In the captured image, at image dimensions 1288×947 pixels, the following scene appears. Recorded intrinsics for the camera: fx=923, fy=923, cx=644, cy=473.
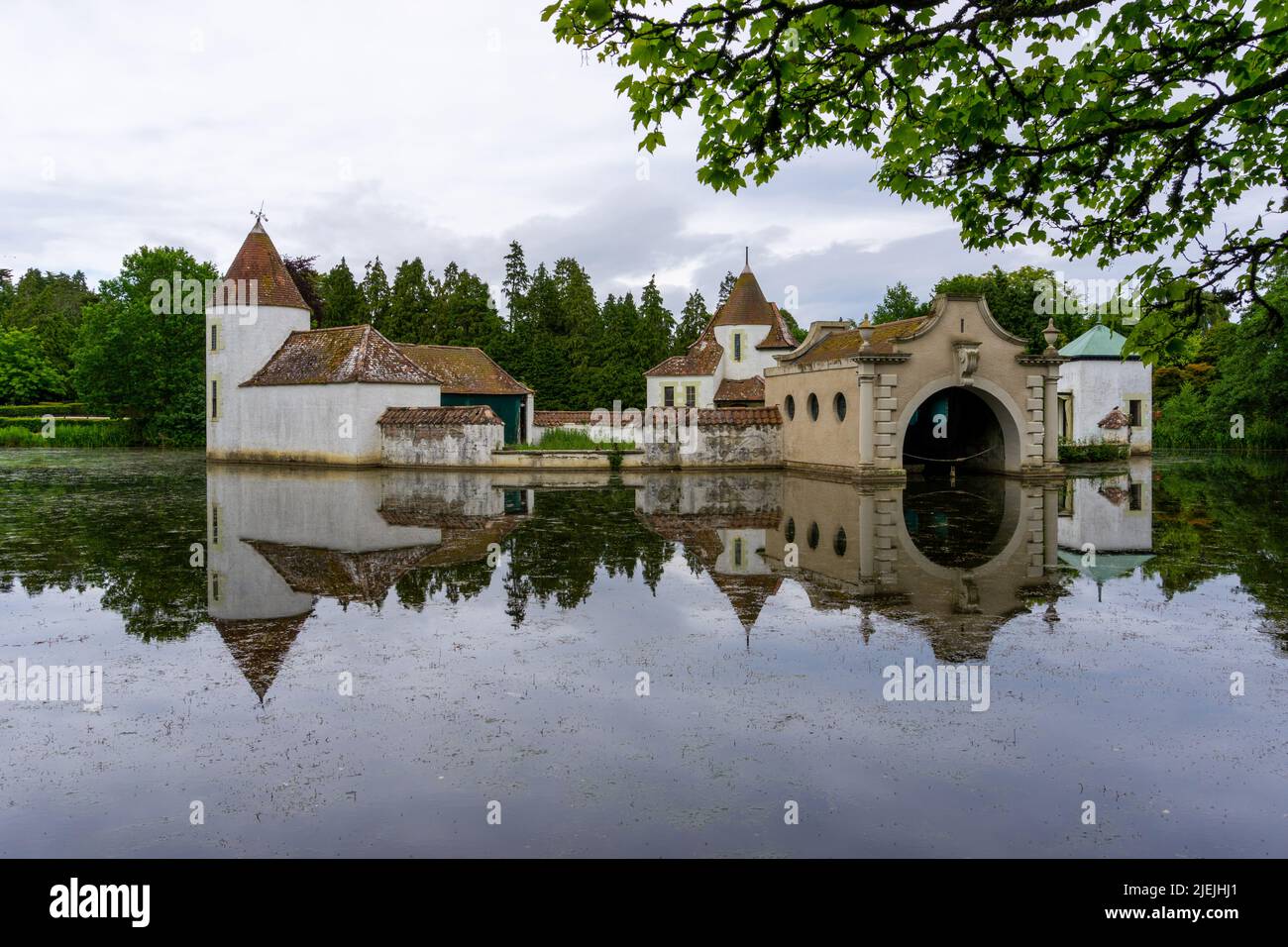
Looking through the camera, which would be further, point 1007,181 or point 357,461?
point 357,461

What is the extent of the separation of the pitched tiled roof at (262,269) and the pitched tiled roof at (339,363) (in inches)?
72.5

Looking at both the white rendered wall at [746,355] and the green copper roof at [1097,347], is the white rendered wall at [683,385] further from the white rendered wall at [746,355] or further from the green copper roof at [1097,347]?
the green copper roof at [1097,347]

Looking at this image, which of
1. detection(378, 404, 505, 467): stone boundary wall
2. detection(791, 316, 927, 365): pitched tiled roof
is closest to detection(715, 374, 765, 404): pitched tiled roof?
detection(791, 316, 927, 365): pitched tiled roof

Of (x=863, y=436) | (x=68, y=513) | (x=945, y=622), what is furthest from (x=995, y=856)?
(x=863, y=436)

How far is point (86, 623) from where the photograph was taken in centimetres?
974

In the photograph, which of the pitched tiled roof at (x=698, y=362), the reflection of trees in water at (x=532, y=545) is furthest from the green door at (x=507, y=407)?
the reflection of trees in water at (x=532, y=545)

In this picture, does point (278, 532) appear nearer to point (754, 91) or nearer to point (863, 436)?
point (754, 91)

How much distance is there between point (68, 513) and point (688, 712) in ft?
59.8

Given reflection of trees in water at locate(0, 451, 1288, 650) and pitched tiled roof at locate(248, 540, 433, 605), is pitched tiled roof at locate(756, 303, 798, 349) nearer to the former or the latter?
reflection of trees in water at locate(0, 451, 1288, 650)

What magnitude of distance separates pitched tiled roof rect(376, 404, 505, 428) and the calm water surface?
1684cm

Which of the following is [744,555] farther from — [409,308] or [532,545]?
[409,308]

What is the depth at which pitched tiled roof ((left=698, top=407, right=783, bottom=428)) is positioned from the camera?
33156 millimetres

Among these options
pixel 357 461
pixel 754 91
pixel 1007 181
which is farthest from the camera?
pixel 357 461

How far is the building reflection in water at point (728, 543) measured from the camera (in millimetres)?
10367
